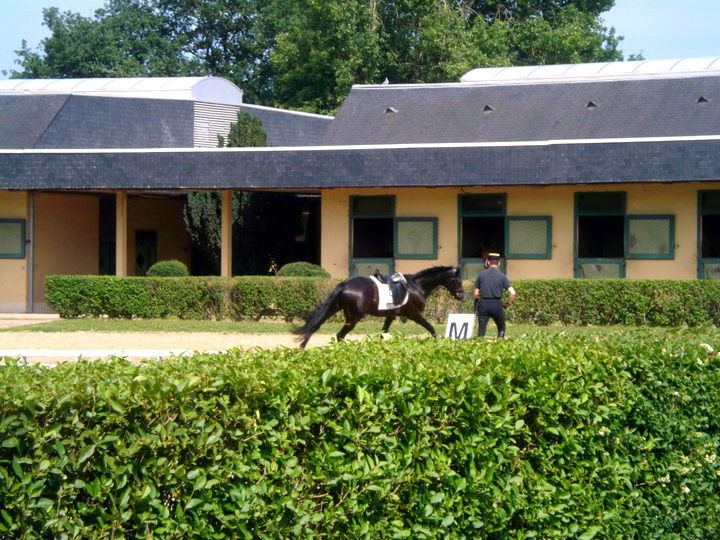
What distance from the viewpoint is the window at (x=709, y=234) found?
80.0 ft

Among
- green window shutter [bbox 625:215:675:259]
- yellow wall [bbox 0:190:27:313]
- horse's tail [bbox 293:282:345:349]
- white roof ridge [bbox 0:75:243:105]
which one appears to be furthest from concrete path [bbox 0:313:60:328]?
green window shutter [bbox 625:215:675:259]

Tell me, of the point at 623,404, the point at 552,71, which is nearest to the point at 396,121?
the point at 552,71

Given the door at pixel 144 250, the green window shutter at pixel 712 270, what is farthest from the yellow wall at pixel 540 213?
the door at pixel 144 250

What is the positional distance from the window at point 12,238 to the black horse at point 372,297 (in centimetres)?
1507

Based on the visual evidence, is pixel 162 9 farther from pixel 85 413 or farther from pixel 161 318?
pixel 85 413

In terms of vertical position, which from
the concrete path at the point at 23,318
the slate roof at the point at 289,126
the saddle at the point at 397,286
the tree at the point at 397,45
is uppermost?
the tree at the point at 397,45

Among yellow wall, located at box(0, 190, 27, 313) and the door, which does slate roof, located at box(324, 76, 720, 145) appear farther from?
yellow wall, located at box(0, 190, 27, 313)

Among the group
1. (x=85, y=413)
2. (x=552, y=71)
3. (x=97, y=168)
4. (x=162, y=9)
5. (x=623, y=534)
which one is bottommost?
(x=623, y=534)

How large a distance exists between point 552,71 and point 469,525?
92.6 feet

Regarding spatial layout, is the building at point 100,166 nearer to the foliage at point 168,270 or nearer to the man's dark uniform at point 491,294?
the foliage at point 168,270

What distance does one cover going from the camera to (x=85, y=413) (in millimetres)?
4793

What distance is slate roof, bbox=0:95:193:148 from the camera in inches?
1240

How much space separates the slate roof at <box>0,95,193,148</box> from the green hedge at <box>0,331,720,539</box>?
86.8 ft

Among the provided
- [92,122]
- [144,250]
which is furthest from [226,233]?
[92,122]
